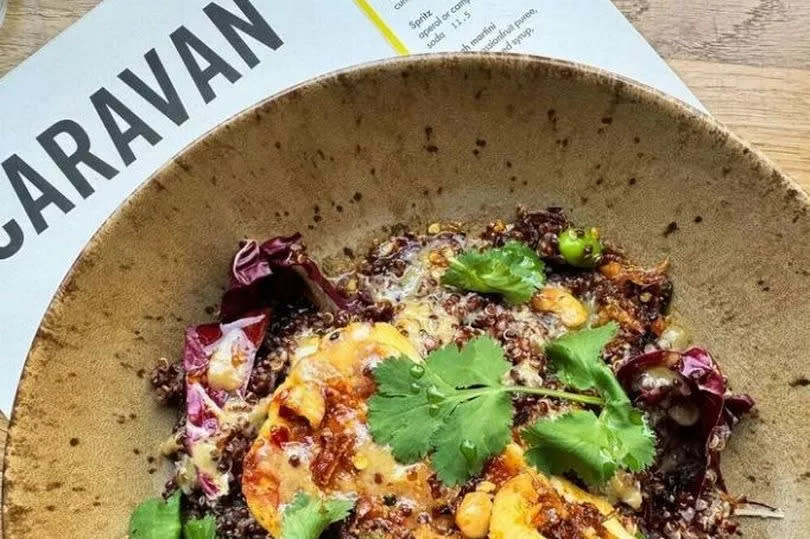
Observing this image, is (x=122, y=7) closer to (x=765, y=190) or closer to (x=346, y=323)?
(x=346, y=323)

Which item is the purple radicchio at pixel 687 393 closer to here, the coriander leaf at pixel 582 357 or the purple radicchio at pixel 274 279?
the coriander leaf at pixel 582 357

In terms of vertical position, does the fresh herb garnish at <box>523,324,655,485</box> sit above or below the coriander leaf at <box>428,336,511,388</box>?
below

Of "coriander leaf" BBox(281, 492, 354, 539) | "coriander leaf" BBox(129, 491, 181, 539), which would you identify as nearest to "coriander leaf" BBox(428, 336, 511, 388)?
"coriander leaf" BBox(281, 492, 354, 539)

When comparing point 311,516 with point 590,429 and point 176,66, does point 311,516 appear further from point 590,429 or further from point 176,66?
point 176,66

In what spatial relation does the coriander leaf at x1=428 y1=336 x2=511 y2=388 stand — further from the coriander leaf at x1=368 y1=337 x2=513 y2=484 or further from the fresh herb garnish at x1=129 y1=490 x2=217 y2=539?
the fresh herb garnish at x1=129 y1=490 x2=217 y2=539

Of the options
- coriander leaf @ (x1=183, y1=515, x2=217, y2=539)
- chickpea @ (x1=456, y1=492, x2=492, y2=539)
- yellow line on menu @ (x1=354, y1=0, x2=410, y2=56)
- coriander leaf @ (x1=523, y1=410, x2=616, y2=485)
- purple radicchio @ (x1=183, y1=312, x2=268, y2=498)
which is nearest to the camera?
chickpea @ (x1=456, y1=492, x2=492, y2=539)

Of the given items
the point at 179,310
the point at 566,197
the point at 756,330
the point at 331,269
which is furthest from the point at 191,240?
the point at 756,330
